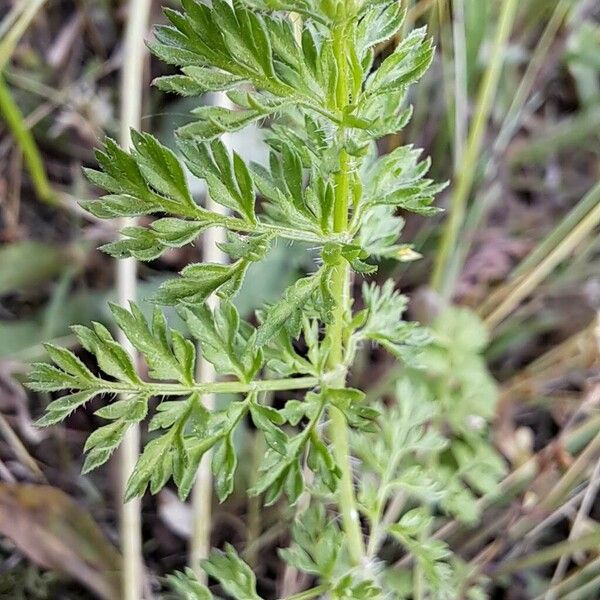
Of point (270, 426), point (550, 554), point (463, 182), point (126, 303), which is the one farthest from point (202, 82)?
point (550, 554)

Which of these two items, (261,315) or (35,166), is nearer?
(261,315)

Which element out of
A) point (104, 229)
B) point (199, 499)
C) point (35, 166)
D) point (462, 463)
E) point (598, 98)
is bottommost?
point (199, 499)

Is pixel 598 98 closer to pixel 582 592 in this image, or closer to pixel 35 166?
pixel 582 592

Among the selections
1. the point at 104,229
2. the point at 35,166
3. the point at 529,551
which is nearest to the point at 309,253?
the point at 104,229

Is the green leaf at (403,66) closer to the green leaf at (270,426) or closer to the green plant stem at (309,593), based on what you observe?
the green leaf at (270,426)

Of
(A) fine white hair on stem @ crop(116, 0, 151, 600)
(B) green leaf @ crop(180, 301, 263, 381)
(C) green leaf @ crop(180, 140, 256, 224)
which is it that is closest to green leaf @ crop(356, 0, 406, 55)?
(C) green leaf @ crop(180, 140, 256, 224)

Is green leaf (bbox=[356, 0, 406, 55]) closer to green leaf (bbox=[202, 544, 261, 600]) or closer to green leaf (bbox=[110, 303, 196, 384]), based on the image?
green leaf (bbox=[110, 303, 196, 384])
